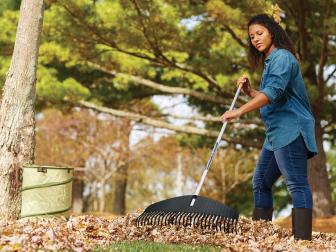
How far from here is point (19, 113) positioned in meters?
5.22

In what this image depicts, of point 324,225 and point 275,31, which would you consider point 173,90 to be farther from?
point 275,31

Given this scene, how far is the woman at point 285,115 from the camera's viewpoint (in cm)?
376

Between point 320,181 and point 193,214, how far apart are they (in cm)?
676

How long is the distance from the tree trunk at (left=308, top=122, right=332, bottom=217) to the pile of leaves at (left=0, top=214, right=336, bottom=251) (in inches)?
211

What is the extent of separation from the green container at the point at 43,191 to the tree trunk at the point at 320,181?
6.05 m

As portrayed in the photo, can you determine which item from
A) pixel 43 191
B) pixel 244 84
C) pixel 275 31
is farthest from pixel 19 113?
pixel 275 31

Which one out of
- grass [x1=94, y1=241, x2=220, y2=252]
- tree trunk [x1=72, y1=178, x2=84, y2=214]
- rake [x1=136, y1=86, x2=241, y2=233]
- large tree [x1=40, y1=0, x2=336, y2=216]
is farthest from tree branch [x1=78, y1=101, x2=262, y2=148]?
grass [x1=94, y1=241, x2=220, y2=252]

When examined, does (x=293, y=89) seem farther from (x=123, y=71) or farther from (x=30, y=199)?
(x=123, y=71)

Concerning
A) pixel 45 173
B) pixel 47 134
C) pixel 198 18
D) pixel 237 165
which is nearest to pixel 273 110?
pixel 45 173

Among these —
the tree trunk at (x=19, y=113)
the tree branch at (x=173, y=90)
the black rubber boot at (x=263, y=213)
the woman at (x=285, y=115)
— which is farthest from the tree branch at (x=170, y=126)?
the woman at (x=285, y=115)

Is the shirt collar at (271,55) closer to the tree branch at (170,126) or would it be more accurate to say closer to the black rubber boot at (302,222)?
the black rubber boot at (302,222)

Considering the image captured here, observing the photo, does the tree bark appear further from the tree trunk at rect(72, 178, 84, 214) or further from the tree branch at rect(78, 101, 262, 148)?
the tree branch at rect(78, 101, 262, 148)

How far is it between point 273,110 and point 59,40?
21.6 ft

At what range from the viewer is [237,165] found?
17828mm
